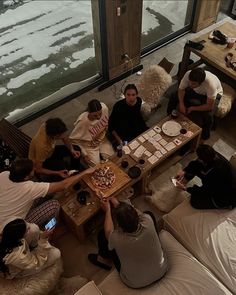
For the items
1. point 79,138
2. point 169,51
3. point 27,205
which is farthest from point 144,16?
point 27,205

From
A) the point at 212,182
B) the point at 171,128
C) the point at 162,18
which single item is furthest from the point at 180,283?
the point at 162,18

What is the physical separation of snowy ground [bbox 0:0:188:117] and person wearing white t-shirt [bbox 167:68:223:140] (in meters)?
1.74

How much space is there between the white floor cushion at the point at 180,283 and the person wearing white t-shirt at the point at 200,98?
1.79 meters

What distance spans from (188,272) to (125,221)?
79 cm

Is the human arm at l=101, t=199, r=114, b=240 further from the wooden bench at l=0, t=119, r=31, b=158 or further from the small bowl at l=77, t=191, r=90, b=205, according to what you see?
the wooden bench at l=0, t=119, r=31, b=158

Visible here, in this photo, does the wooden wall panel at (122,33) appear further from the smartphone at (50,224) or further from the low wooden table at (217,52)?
the smartphone at (50,224)

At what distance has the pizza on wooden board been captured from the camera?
3.45 metres

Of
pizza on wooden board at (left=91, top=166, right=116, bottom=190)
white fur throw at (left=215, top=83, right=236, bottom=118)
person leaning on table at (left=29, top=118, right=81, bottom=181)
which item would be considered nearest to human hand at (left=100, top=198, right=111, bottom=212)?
pizza on wooden board at (left=91, top=166, right=116, bottom=190)

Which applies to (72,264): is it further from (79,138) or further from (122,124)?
(122,124)

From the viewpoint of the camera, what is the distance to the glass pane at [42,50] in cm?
516

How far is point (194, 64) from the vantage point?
5.06 meters

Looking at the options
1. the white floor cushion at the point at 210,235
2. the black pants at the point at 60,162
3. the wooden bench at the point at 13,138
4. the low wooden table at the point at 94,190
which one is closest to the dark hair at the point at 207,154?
the white floor cushion at the point at 210,235

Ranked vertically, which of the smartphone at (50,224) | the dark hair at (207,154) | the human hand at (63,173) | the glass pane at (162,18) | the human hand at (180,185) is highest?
the dark hair at (207,154)

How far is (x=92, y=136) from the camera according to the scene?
3877 millimetres
